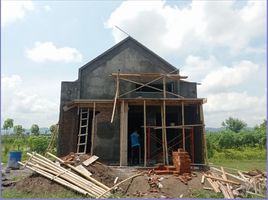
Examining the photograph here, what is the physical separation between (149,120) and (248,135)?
25.0m

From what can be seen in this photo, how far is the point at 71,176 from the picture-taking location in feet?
34.9

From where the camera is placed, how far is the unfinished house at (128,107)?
16938 millimetres

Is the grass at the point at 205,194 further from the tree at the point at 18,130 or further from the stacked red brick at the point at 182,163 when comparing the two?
the tree at the point at 18,130

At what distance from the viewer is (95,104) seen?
1659 centimetres

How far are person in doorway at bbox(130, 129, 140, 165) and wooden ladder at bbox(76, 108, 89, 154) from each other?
8.65 ft

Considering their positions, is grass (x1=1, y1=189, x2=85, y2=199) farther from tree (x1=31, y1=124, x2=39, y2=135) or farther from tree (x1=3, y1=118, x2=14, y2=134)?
tree (x1=31, y1=124, x2=39, y2=135)

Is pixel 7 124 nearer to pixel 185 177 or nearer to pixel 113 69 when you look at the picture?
pixel 113 69

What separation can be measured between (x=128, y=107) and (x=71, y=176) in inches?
283

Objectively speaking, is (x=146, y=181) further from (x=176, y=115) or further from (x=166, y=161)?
(x=176, y=115)

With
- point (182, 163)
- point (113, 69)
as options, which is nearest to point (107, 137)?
point (113, 69)

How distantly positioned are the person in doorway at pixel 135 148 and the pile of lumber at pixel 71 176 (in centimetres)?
557

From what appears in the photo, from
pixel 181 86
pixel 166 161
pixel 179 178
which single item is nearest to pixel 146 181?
pixel 179 178

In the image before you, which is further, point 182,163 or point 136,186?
point 182,163

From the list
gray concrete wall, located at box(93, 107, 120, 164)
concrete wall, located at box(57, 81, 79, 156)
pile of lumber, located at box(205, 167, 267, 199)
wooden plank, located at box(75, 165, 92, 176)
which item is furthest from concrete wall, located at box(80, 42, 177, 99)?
pile of lumber, located at box(205, 167, 267, 199)
